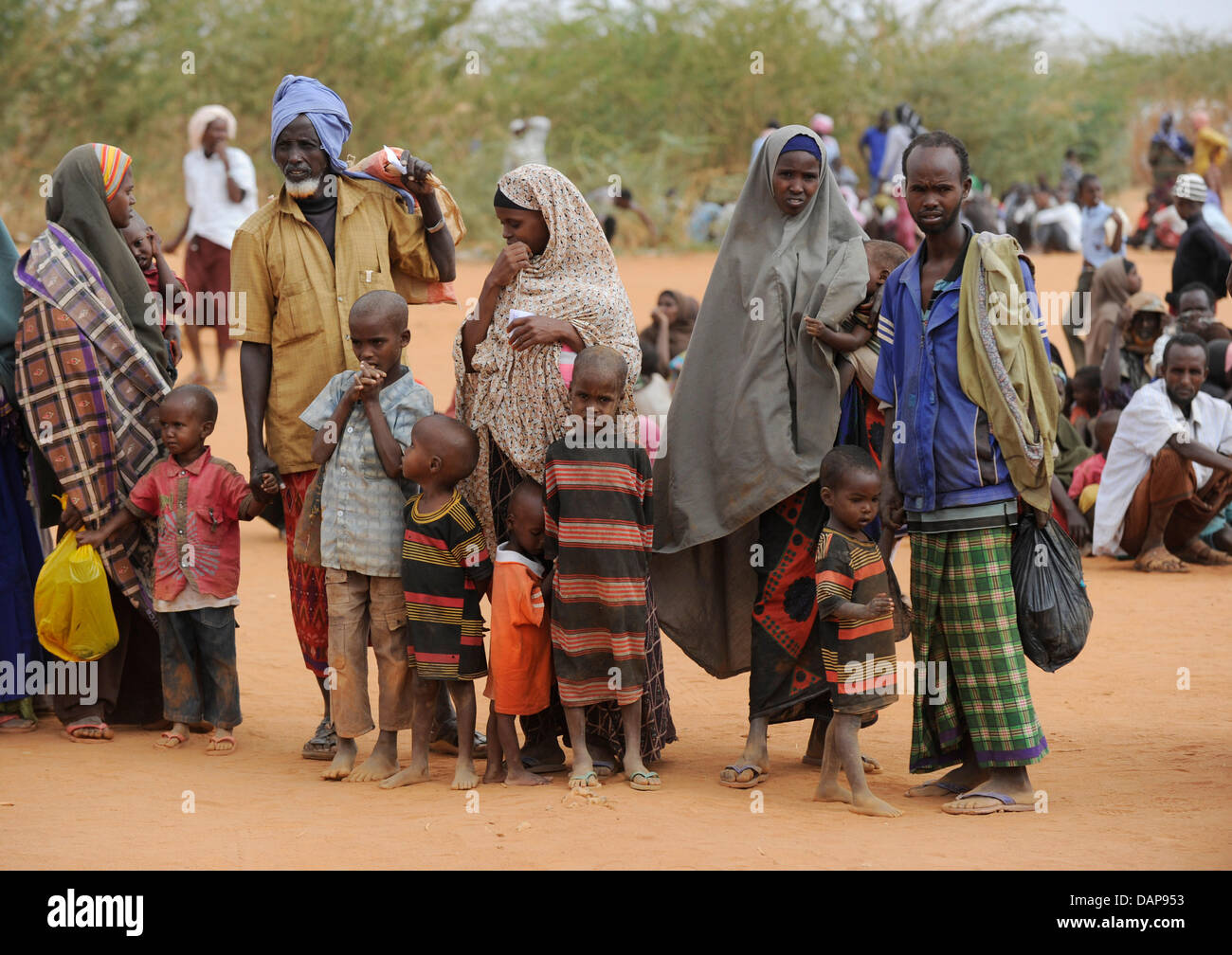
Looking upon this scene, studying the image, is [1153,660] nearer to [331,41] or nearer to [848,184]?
[848,184]

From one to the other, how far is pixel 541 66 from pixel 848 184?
40.6 feet

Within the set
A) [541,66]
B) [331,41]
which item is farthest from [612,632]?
[541,66]

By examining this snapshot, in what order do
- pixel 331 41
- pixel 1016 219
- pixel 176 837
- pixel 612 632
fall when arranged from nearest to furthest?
1. pixel 176 837
2. pixel 612 632
3. pixel 331 41
4. pixel 1016 219

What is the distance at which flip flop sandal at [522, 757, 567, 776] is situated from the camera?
5277mm

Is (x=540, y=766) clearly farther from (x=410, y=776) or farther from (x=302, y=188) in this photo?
(x=302, y=188)

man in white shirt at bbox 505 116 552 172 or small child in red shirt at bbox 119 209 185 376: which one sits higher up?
man in white shirt at bbox 505 116 552 172

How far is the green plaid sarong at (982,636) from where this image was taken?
15.8 feet

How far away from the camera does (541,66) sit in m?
29.7

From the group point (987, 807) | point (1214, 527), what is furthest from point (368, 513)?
point (1214, 527)

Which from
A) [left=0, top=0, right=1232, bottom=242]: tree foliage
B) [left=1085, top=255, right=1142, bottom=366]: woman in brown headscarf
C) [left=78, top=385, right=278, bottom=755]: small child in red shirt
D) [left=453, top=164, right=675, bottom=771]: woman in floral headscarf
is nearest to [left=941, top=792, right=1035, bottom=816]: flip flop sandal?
[left=453, top=164, right=675, bottom=771]: woman in floral headscarf

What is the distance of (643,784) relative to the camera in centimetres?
505

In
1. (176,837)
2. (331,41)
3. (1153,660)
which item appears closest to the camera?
(176,837)

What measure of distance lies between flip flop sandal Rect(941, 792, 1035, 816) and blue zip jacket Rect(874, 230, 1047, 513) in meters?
0.97

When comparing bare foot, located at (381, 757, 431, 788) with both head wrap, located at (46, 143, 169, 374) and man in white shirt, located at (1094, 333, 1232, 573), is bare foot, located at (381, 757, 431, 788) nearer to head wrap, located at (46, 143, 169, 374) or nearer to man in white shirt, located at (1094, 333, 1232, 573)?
head wrap, located at (46, 143, 169, 374)
